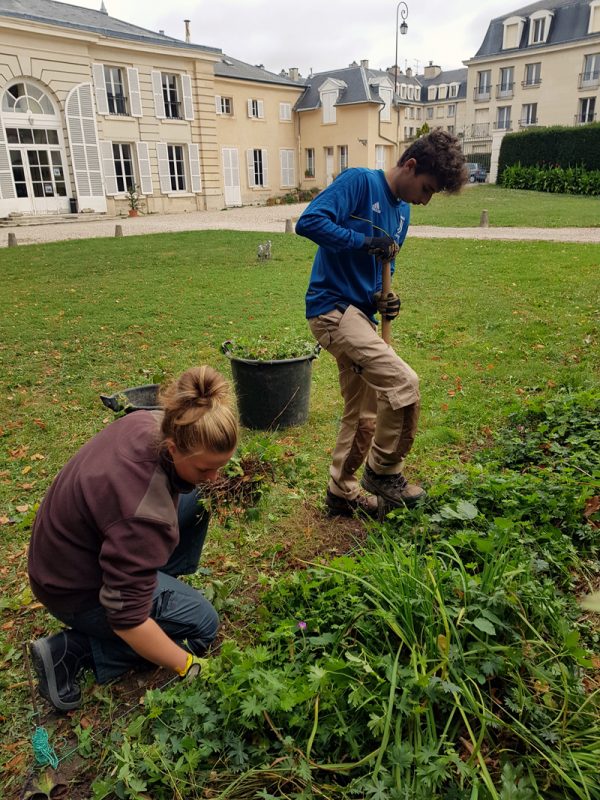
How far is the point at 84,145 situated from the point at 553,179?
20.7 meters

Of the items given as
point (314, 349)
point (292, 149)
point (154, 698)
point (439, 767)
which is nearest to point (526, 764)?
point (439, 767)

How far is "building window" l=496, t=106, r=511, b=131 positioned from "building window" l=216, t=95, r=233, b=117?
23819 millimetres

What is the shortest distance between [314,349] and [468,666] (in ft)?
10.5

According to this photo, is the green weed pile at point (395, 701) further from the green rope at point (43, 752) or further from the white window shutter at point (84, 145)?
the white window shutter at point (84, 145)

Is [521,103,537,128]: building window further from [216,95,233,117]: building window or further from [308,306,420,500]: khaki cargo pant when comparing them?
[308,306,420,500]: khaki cargo pant

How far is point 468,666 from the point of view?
202 cm

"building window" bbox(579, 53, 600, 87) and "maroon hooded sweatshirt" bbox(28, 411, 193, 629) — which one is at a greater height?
"building window" bbox(579, 53, 600, 87)

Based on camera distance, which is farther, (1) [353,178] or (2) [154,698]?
(1) [353,178]

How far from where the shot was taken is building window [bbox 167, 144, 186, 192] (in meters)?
29.3

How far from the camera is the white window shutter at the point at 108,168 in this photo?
86.4 ft

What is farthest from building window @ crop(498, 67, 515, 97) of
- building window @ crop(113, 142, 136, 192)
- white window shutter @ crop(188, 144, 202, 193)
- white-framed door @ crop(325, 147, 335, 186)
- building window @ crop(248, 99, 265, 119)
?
building window @ crop(113, 142, 136, 192)

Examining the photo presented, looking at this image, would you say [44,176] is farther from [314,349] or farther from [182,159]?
[314,349]

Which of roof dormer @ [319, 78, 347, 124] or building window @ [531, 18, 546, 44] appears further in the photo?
building window @ [531, 18, 546, 44]

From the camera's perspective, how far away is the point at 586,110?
41.8m
